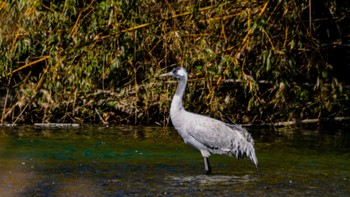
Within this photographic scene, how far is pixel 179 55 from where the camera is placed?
12.9 metres

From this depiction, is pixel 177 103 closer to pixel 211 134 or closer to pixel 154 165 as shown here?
pixel 211 134

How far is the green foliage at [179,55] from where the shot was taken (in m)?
12.4

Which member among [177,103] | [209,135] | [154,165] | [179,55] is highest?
[179,55]

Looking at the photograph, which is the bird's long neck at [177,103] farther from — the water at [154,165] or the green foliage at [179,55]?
the green foliage at [179,55]

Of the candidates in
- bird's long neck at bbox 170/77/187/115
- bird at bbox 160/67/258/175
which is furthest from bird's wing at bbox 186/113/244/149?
bird's long neck at bbox 170/77/187/115

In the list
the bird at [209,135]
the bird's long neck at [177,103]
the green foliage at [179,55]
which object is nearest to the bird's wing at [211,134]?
the bird at [209,135]

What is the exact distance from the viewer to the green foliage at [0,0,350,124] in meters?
12.4

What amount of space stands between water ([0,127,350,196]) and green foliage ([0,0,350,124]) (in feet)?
1.53

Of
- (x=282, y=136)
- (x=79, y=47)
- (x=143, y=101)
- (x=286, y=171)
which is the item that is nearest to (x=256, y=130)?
(x=282, y=136)

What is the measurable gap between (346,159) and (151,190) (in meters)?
3.07

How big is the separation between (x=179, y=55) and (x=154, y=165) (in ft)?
9.57

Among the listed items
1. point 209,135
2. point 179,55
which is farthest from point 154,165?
point 179,55

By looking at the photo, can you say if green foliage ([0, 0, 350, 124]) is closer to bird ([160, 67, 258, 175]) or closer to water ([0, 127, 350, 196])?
water ([0, 127, 350, 196])

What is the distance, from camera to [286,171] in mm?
10008
